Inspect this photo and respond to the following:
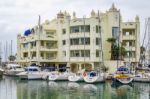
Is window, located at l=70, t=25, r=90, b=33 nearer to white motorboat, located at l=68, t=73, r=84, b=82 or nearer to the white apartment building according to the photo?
the white apartment building

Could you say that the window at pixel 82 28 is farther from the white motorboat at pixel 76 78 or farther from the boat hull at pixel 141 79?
the boat hull at pixel 141 79

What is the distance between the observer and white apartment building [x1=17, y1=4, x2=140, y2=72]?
266 ft

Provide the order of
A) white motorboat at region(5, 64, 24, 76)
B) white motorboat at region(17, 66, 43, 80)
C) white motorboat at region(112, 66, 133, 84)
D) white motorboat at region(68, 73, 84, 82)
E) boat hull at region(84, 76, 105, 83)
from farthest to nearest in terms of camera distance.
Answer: white motorboat at region(5, 64, 24, 76)
white motorboat at region(17, 66, 43, 80)
white motorboat at region(68, 73, 84, 82)
boat hull at region(84, 76, 105, 83)
white motorboat at region(112, 66, 133, 84)

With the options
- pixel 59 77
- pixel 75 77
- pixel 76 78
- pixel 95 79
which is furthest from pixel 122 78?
pixel 59 77

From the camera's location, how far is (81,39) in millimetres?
81375

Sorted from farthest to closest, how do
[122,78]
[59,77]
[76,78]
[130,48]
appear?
[130,48] → [59,77] → [76,78] → [122,78]

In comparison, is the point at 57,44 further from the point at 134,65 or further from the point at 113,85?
the point at 113,85

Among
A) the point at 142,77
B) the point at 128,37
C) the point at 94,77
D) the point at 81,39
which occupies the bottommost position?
the point at 142,77

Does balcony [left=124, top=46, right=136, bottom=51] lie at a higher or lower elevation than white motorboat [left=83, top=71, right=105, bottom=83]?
higher

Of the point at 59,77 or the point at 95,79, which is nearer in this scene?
the point at 95,79

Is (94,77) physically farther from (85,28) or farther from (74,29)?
(74,29)

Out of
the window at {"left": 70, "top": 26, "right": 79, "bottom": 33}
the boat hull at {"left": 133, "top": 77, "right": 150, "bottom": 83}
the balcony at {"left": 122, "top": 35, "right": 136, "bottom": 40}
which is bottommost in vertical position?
the boat hull at {"left": 133, "top": 77, "right": 150, "bottom": 83}

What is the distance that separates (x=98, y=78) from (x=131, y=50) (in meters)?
20.0

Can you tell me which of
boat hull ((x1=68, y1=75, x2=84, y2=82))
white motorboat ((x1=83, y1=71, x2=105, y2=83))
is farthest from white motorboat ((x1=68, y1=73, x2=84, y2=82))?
white motorboat ((x1=83, y1=71, x2=105, y2=83))
